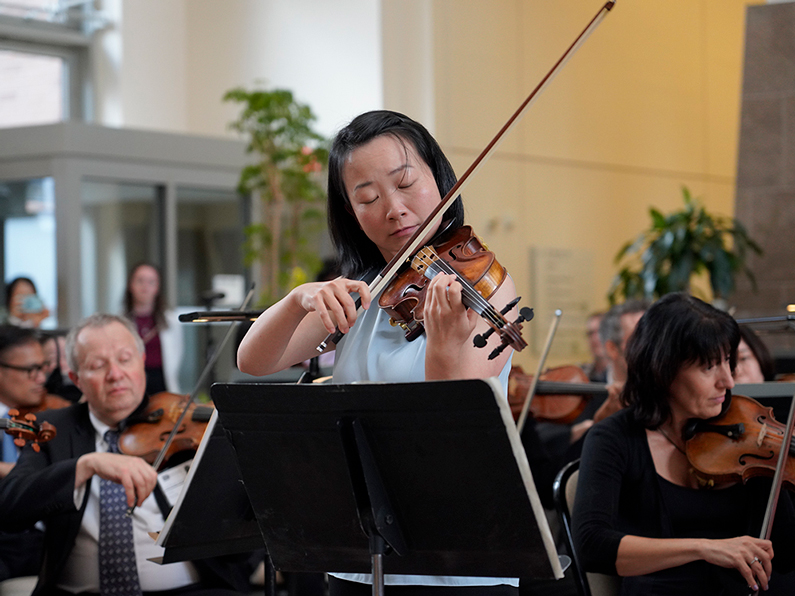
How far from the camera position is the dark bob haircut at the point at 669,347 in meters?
1.93

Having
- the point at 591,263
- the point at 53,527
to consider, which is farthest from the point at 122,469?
the point at 591,263

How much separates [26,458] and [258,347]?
1.00m

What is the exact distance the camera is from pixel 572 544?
6.52ft

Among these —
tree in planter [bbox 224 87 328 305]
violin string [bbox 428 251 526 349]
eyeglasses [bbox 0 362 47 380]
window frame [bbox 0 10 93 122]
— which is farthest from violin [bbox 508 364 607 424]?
window frame [bbox 0 10 93 122]

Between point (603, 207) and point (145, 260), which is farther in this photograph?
point (603, 207)

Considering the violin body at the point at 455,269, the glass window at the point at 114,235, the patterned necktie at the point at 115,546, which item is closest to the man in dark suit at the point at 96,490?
the patterned necktie at the point at 115,546

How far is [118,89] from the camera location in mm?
7773

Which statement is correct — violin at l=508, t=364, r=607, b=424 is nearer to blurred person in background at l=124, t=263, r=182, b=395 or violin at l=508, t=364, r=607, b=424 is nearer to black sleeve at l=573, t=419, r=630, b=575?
black sleeve at l=573, t=419, r=630, b=575

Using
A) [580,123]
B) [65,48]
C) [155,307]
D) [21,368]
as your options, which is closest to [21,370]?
[21,368]

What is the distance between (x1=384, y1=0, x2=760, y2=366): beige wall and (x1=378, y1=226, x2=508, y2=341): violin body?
4.81 m

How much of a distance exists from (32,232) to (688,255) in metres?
4.17

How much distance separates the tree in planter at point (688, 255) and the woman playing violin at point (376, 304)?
4.44 meters

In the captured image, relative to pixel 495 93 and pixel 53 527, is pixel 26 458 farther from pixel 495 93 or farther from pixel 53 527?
pixel 495 93

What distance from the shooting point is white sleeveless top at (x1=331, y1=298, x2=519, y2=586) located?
4.38 ft
